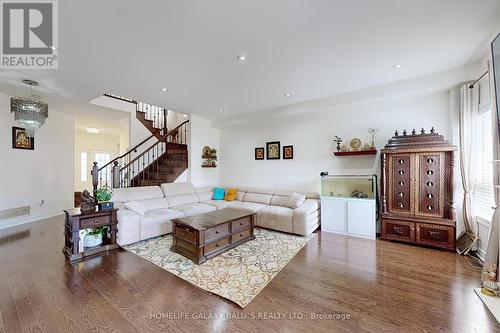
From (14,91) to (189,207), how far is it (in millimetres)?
4149

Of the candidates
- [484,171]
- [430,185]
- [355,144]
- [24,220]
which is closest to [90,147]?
[24,220]

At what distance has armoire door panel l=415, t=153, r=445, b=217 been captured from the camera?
3.38 meters

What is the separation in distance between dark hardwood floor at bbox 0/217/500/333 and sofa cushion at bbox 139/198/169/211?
1.20 meters

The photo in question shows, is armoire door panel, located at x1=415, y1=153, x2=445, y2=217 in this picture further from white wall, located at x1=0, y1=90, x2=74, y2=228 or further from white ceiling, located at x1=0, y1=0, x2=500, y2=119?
white wall, located at x1=0, y1=90, x2=74, y2=228

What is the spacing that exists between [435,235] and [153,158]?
7002 mm

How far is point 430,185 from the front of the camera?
3.47 m

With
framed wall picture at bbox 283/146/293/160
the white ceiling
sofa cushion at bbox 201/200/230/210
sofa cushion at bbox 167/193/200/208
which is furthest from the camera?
framed wall picture at bbox 283/146/293/160

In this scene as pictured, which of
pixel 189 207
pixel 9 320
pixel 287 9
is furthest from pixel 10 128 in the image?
pixel 287 9

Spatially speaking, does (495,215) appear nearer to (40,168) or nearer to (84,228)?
(84,228)

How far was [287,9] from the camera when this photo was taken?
6.44 feet

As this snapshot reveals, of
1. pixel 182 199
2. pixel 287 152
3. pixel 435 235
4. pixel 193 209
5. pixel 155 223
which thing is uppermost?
pixel 287 152

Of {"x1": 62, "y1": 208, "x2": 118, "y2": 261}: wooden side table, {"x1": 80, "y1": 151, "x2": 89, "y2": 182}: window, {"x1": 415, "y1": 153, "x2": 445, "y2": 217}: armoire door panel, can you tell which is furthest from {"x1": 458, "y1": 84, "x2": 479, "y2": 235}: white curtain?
{"x1": 80, "y1": 151, "x2": 89, "y2": 182}: window

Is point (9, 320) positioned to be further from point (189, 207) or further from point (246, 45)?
point (246, 45)

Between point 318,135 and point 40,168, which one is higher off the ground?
point 318,135
